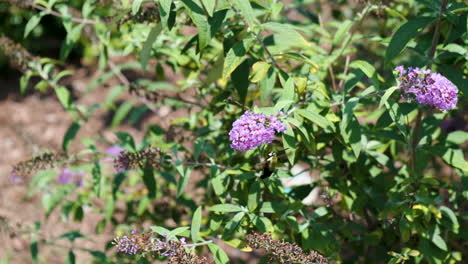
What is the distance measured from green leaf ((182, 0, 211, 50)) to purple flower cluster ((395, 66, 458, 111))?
66cm

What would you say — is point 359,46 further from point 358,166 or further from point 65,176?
point 65,176

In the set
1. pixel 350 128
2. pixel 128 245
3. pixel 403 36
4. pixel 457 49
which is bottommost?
pixel 128 245

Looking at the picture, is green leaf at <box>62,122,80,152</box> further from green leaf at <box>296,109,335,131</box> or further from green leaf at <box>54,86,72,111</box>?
green leaf at <box>296,109,335,131</box>

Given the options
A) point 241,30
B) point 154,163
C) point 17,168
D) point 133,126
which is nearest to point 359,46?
point 241,30

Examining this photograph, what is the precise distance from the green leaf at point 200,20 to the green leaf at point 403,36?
632 millimetres

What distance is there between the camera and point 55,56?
6293 millimetres

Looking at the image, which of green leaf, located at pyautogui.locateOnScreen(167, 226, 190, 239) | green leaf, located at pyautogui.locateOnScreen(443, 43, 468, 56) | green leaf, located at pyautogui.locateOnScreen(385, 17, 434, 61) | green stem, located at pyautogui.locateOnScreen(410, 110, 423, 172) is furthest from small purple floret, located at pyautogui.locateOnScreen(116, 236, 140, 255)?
green leaf, located at pyautogui.locateOnScreen(443, 43, 468, 56)

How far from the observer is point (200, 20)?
5.48 ft

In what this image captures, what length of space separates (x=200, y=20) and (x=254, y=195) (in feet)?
2.18

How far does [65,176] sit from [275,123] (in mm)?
2672

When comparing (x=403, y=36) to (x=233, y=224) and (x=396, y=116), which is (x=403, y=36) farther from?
(x=233, y=224)

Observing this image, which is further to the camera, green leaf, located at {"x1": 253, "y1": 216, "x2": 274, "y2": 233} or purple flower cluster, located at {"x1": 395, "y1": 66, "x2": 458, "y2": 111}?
green leaf, located at {"x1": 253, "y1": 216, "x2": 274, "y2": 233}

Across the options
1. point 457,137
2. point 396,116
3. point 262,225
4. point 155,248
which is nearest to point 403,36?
point 396,116

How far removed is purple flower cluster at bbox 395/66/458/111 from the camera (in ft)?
5.17
